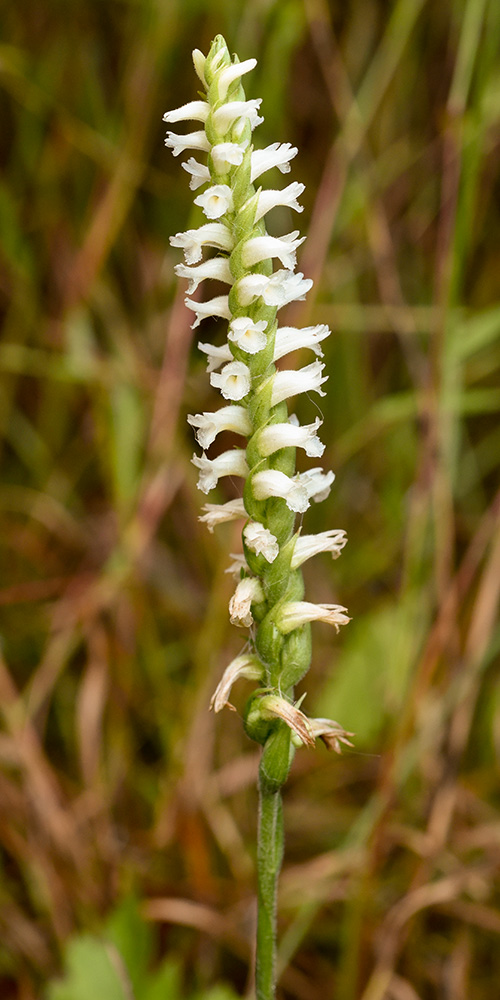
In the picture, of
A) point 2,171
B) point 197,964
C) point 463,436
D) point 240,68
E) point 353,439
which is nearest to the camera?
point 240,68

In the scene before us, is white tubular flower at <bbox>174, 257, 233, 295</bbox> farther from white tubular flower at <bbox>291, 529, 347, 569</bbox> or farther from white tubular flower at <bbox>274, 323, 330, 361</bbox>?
white tubular flower at <bbox>291, 529, 347, 569</bbox>

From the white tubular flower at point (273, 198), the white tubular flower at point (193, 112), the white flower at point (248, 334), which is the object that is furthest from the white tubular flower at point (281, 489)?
the white tubular flower at point (193, 112)

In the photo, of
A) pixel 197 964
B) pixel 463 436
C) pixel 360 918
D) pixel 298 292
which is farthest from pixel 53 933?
pixel 463 436

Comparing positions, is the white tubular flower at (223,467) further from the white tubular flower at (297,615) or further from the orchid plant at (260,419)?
the white tubular flower at (297,615)

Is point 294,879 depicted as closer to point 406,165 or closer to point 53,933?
point 53,933

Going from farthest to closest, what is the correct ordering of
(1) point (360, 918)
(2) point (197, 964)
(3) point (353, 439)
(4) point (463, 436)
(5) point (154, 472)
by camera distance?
(4) point (463, 436)
(5) point (154, 472)
(3) point (353, 439)
(2) point (197, 964)
(1) point (360, 918)

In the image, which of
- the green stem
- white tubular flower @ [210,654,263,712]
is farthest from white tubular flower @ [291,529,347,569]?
the green stem

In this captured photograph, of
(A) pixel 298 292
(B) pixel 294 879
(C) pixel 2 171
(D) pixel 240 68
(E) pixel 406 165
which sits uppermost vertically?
(C) pixel 2 171
